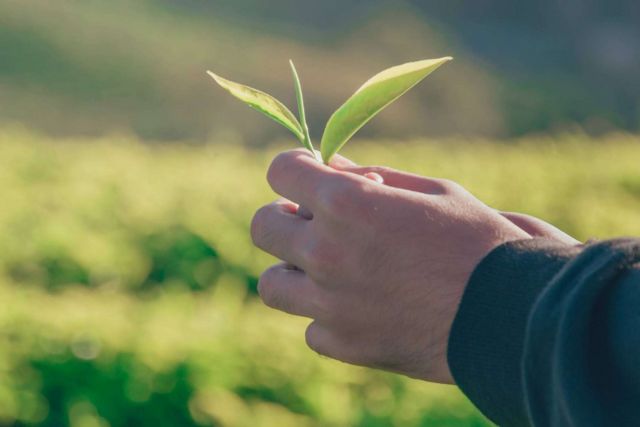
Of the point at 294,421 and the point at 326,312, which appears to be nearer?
the point at 326,312

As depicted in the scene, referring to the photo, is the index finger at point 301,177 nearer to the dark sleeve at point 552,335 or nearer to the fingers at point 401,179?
the fingers at point 401,179

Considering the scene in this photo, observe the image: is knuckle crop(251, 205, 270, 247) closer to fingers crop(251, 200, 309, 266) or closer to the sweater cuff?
fingers crop(251, 200, 309, 266)

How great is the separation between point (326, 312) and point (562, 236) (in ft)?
1.40

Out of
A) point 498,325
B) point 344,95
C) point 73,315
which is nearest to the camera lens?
point 498,325

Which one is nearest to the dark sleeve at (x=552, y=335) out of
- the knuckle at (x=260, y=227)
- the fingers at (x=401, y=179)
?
the fingers at (x=401, y=179)

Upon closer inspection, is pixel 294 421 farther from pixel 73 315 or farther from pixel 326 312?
pixel 326 312

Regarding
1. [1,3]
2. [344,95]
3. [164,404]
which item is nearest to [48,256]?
[164,404]

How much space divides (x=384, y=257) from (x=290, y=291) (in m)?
0.19

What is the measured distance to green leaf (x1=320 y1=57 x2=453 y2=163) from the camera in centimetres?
150

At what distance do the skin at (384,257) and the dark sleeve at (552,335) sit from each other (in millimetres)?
58

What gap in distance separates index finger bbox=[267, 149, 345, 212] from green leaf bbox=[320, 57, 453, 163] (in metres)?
0.06

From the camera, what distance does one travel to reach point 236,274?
445cm

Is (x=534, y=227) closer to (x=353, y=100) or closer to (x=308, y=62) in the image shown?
(x=353, y=100)

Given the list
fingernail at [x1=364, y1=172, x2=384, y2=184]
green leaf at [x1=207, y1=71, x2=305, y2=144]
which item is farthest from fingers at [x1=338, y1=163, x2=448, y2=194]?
green leaf at [x1=207, y1=71, x2=305, y2=144]
